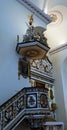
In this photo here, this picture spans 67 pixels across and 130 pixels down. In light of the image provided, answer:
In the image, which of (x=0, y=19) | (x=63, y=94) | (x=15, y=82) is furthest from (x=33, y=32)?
(x=63, y=94)

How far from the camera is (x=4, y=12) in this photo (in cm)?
718

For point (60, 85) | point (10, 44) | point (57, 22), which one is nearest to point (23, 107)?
point (10, 44)

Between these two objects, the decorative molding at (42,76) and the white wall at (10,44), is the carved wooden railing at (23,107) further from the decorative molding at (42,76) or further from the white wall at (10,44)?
the decorative molding at (42,76)

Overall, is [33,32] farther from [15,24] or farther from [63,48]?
[63,48]

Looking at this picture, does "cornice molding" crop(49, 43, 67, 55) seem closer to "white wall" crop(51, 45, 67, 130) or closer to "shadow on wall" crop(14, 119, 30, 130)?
"white wall" crop(51, 45, 67, 130)

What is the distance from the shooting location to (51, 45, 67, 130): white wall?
30.1 ft

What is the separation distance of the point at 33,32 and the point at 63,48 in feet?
12.2

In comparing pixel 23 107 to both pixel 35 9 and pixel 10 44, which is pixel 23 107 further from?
pixel 35 9

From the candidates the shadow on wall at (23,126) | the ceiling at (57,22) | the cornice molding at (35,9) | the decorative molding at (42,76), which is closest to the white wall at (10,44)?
the cornice molding at (35,9)

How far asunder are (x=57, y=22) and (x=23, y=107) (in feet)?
22.5

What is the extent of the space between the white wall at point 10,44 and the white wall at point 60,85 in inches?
117

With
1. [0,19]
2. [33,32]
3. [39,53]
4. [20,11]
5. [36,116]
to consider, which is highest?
[20,11]

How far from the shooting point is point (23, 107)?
201 inches

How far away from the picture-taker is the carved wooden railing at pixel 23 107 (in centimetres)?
473
